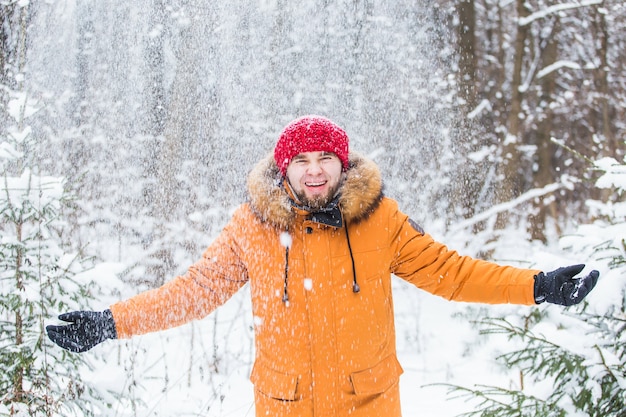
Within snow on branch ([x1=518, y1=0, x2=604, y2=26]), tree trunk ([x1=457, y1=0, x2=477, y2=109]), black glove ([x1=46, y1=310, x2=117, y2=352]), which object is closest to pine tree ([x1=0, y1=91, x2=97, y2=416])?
black glove ([x1=46, y1=310, x2=117, y2=352])

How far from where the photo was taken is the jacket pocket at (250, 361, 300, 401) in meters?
2.01

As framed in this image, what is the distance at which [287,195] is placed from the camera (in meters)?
2.14

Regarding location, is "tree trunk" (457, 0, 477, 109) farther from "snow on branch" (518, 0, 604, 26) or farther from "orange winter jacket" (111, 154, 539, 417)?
"orange winter jacket" (111, 154, 539, 417)

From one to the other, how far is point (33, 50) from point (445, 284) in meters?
11.6

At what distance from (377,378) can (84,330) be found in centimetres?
114

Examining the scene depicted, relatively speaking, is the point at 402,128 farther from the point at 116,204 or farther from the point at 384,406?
the point at 384,406

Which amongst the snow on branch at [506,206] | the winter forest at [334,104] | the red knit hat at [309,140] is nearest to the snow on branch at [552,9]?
the winter forest at [334,104]

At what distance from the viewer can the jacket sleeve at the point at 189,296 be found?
207cm

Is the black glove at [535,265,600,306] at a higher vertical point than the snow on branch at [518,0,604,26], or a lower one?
lower

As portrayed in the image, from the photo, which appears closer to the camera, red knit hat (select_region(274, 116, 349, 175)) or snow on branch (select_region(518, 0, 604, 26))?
red knit hat (select_region(274, 116, 349, 175))

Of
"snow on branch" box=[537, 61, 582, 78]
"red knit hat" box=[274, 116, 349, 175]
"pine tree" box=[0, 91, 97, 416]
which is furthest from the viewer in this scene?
"snow on branch" box=[537, 61, 582, 78]

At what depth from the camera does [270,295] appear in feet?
6.88

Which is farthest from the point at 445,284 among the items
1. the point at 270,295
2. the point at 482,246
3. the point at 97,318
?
the point at 482,246

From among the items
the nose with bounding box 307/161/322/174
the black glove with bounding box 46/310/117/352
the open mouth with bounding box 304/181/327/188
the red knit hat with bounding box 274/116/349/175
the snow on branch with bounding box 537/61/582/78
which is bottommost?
the black glove with bounding box 46/310/117/352
